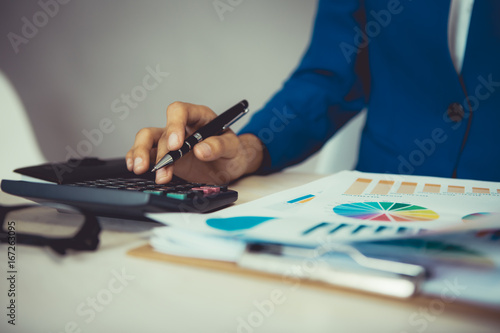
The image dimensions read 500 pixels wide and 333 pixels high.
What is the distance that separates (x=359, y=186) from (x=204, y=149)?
18cm

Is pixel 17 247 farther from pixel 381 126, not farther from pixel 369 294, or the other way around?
pixel 381 126

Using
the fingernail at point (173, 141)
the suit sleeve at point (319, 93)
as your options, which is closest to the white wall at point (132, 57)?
the suit sleeve at point (319, 93)

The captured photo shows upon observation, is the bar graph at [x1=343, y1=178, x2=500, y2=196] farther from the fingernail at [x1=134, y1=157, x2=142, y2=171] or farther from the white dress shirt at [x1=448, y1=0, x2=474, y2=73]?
the white dress shirt at [x1=448, y1=0, x2=474, y2=73]

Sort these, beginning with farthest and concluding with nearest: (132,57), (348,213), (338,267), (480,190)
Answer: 1. (132,57)
2. (480,190)
3. (348,213)
4. (338,267)

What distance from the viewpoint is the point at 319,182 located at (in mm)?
473

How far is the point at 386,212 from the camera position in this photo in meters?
0.32

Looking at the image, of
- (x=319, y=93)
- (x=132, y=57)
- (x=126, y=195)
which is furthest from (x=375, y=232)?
(x=132, y=57)

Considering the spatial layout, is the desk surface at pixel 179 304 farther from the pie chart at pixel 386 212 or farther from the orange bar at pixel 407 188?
the orange bar at pixel 407 188

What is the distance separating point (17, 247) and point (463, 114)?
25.5 inches

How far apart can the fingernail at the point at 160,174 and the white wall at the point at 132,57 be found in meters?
1.00

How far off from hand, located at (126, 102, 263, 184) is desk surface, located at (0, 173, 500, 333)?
0.18 meters

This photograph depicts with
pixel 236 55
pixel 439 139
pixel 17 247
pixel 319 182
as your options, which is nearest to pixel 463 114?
pixel 439 139

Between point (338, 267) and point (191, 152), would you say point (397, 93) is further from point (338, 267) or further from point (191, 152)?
point (338, 267)

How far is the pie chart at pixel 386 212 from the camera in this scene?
299 mm
